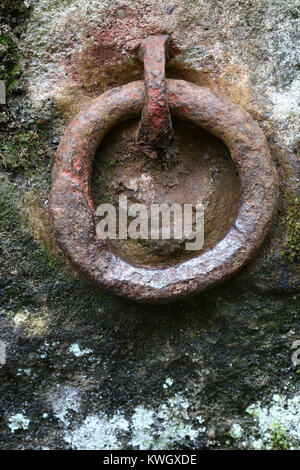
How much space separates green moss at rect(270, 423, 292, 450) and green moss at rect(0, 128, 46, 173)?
899 millimetres

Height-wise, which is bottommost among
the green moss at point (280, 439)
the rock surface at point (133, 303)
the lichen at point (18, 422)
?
the green moss at point (280, 439)

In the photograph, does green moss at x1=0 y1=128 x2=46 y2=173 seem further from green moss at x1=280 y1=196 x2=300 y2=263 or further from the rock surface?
green moss at x1=280 y1=196 x2=300 y2=263

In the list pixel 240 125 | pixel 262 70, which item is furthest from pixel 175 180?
pixel 262 70

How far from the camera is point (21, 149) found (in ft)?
3.84

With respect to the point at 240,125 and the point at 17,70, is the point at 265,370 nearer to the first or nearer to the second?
the point at 240,125

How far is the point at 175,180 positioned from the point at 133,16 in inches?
15.5

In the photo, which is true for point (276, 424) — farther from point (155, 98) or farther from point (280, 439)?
point (155, 98)

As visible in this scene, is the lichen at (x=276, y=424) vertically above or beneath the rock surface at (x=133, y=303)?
beneath

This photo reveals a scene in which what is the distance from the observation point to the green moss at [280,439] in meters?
1.22

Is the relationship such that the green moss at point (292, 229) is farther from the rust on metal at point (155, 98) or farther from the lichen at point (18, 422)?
the lichen at point (18, 422)

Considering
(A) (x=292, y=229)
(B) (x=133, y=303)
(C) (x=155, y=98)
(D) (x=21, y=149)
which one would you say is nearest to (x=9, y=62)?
(D) (x=21, y=149)

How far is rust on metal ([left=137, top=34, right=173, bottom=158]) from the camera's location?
1015 millimetres

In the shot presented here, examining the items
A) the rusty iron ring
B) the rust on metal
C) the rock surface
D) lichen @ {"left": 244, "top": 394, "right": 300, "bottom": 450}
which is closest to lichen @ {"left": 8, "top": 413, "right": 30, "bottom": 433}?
the rock surface

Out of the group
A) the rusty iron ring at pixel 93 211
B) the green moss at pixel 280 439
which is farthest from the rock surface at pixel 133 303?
the rusty iron ring at pixel 93 211
